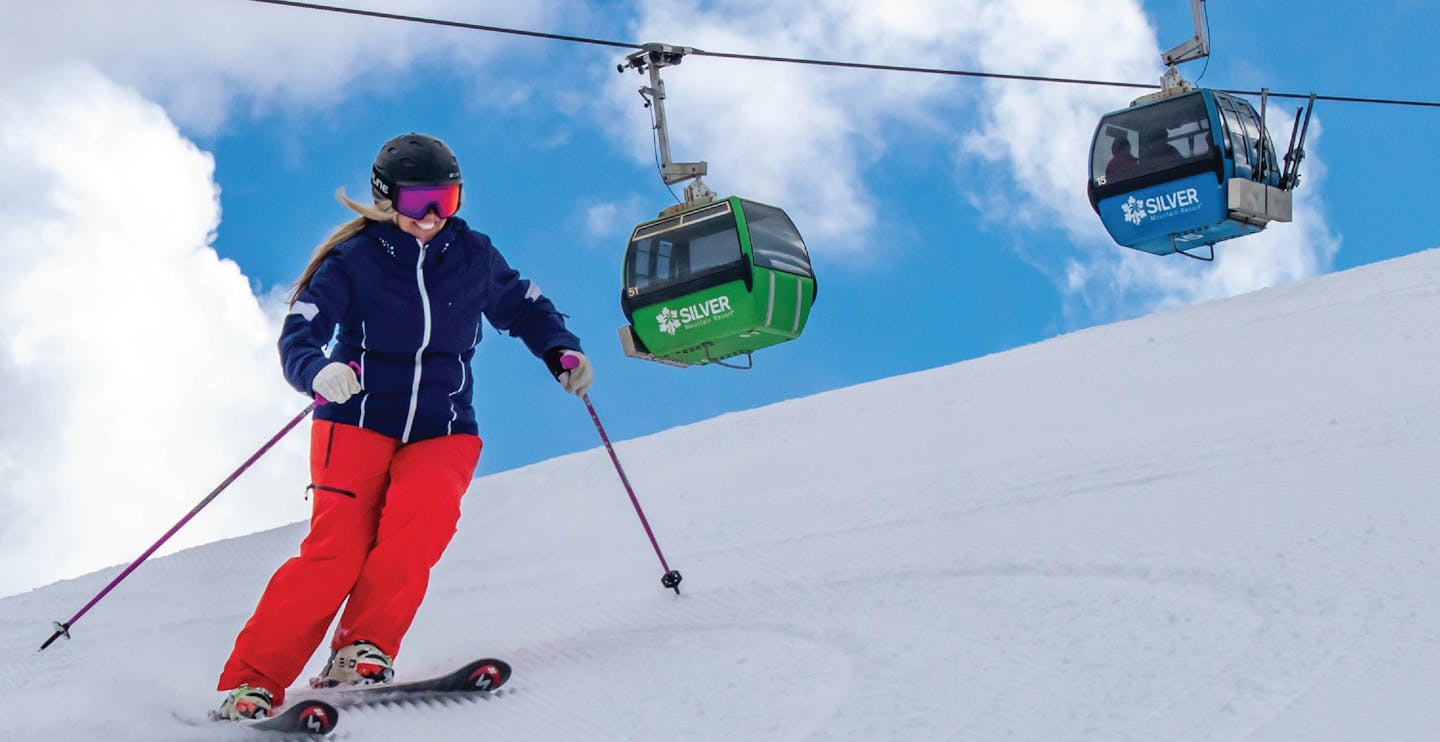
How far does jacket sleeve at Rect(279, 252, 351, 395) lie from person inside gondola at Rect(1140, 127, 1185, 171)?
9.57m

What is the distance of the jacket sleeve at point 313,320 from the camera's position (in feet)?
12.5

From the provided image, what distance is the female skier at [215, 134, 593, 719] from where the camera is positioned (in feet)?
12.4

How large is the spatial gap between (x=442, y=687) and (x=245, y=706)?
1.60 feet

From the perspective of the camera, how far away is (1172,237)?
41.1 feet

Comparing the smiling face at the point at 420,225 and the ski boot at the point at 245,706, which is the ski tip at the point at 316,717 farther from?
the smiling face at the point at 420,225

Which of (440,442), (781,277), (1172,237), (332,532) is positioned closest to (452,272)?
(440,442)

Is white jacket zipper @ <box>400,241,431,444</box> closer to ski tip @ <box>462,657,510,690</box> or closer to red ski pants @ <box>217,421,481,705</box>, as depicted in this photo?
red ski pants @ <box>217,421,481,705</box>

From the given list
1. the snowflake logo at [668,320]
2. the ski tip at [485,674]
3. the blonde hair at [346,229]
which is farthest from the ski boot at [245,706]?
the snowflake logo at [668,320]

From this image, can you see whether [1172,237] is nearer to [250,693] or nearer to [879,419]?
[879,419]

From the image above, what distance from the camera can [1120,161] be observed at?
40.8 ft

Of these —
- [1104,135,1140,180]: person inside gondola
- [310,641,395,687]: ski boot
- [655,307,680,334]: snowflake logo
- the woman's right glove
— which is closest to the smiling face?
the woman's right glove

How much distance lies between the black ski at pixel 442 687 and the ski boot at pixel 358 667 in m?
0.10

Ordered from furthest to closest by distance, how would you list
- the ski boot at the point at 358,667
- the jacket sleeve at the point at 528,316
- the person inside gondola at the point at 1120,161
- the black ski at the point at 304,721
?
the person inside gondola at the point at 1120,161 → the jacket sleeve at the point at 528,316 → the ski boot at the point at 358,667 → the black ski at the point at 304,721

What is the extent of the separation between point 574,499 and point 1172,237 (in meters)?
7.27
